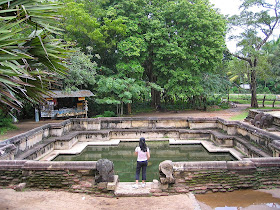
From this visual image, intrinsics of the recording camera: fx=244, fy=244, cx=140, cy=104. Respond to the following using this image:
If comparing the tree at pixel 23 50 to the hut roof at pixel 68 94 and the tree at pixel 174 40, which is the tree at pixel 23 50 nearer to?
the hut roof at pixel 68 94

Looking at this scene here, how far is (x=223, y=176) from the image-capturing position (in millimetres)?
5344

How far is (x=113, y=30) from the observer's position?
17.1 meters

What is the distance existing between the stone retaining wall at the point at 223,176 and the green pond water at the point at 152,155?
186 centimetres

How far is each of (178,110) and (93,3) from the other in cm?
1140

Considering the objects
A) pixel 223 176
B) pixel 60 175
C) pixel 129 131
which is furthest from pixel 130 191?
pixel 129 131

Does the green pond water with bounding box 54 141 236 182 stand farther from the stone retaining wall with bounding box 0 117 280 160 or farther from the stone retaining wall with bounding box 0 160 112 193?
the stone retaining wall with bounding box 0 160 112 193

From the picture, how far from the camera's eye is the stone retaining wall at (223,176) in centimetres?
530

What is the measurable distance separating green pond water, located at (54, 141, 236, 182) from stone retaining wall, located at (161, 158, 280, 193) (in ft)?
6.09

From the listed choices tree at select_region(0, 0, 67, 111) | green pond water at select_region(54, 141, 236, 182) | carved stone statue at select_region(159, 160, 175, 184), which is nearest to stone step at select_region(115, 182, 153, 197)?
carved stone statue at select_region(159, 160, 175, 184)

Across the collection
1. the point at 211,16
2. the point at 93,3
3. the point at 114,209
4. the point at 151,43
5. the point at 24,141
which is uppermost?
the point at 93,3

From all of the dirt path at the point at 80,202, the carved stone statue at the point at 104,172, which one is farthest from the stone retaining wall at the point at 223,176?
the carved stone statue at the point at 104,172

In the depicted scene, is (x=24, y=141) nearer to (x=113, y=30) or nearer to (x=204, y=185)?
(x=204, y=185)

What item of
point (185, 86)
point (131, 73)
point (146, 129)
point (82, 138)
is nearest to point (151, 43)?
point (131, 73)

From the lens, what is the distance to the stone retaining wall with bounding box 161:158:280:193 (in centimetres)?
530
